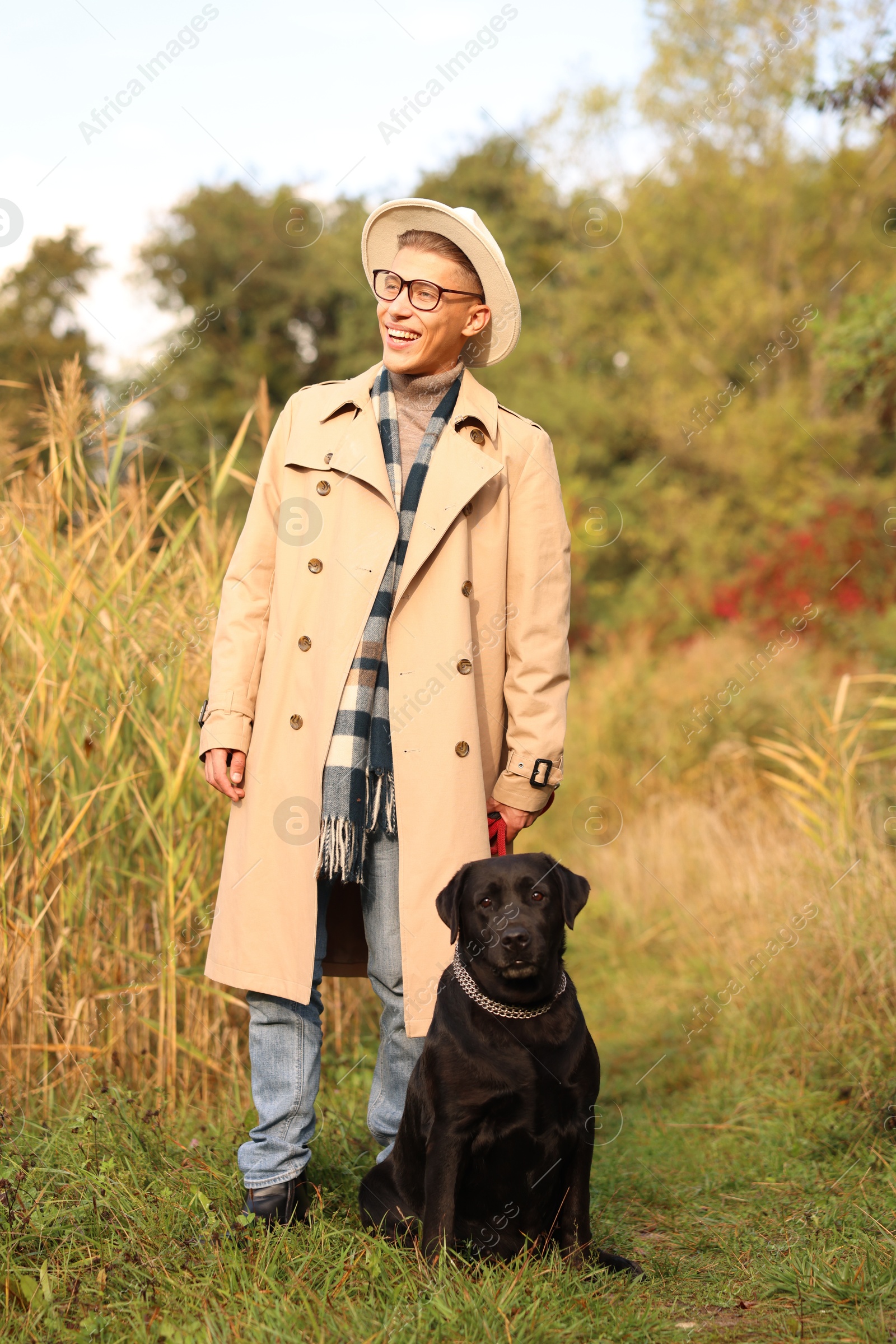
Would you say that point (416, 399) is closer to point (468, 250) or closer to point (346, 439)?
point (346, 439)

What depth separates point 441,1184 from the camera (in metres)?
2.37

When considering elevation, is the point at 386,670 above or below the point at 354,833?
above

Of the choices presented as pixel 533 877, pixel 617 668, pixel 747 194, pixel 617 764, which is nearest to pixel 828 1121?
pixel 533 877

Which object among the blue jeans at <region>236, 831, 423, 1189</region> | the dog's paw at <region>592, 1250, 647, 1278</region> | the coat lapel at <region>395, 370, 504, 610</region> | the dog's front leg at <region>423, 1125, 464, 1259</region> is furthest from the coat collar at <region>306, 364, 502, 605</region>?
the dog's paw at <region>592, 1250, 647, 1278</region>

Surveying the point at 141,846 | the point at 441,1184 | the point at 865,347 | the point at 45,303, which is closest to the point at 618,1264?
the point at 441,1184

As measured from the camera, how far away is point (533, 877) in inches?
100

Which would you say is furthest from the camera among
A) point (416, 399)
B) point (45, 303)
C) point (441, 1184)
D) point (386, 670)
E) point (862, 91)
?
point (45, 303)

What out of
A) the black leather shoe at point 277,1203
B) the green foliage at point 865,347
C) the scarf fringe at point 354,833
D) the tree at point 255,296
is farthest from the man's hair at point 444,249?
the tree at point 255,296

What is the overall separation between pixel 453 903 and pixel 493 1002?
0.73ft

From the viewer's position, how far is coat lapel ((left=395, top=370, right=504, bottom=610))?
8.93 feet

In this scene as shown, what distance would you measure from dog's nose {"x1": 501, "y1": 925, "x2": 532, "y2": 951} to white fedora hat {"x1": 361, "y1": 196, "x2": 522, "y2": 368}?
1442 mm

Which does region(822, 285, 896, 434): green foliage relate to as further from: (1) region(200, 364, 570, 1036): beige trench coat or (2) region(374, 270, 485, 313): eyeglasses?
(2) region(374, 270, 485, 313): eyeglasses

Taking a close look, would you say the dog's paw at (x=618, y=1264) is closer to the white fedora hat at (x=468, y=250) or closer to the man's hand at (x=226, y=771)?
the man's hand at (x=226, y=771)

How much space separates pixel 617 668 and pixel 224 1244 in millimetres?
7378
